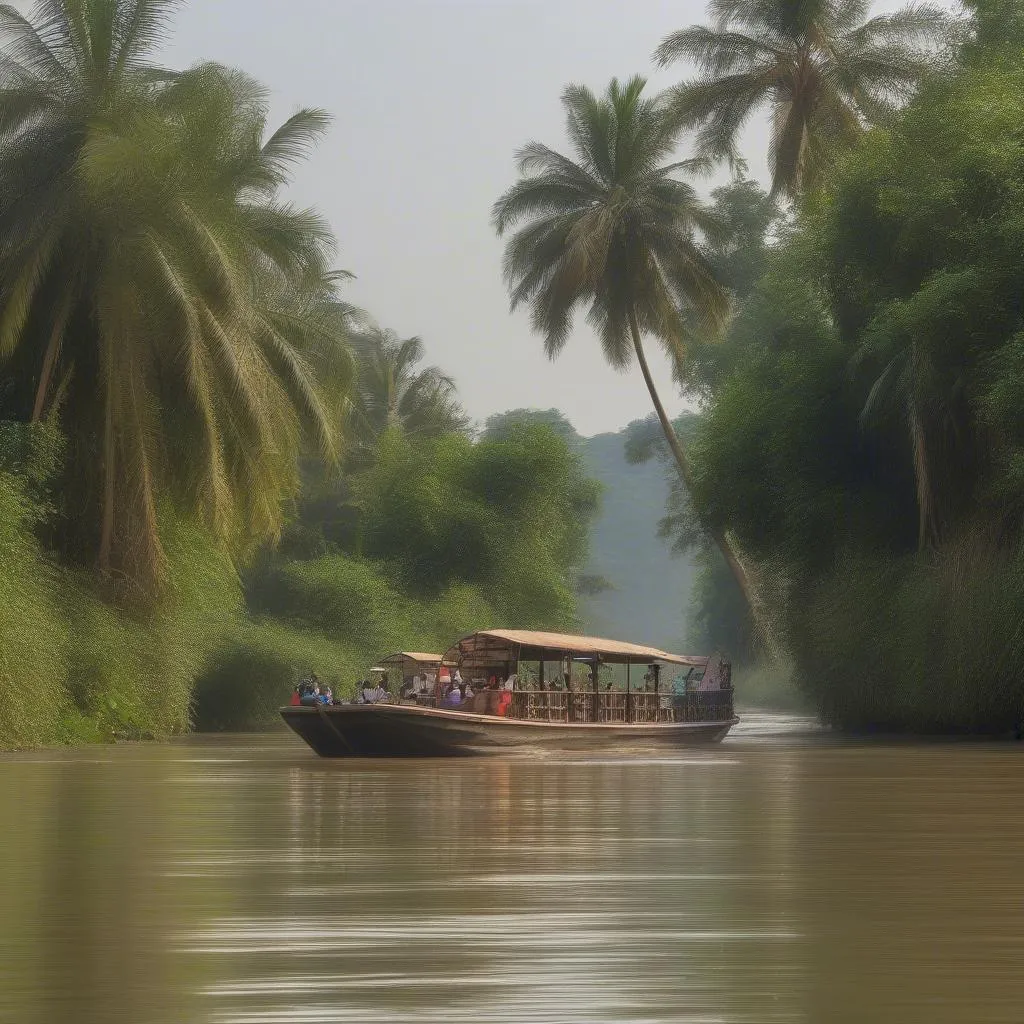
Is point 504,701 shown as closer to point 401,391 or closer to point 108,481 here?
point 108,481

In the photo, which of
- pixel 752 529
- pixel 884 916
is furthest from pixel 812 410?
pixel 884 916

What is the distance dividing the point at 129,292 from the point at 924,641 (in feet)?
51.6

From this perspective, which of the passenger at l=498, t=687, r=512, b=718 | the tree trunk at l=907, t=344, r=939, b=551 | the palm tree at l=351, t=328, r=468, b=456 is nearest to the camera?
the passenger at l=498, t=687, r=512, b=718

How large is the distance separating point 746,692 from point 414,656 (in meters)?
66.6

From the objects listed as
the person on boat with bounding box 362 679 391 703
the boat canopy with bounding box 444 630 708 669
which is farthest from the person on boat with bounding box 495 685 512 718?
the person on boat with bounding box 362 679 391 703

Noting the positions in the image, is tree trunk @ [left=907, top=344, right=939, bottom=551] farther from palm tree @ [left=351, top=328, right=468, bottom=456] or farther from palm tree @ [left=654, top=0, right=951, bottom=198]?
palm tree @ [left=351, top=328, right=468, bottom=456]

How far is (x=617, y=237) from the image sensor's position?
52969 mm

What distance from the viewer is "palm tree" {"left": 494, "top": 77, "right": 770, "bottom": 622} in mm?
52594

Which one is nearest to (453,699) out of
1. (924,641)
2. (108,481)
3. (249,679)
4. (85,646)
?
(85,646)

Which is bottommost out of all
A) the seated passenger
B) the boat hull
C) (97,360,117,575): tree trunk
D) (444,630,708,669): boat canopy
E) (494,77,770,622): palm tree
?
the boat hull

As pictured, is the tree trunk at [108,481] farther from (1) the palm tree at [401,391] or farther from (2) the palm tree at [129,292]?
(1) the palm tree at [401,391]

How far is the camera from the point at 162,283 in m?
32.6

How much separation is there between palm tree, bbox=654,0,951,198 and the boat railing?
15151 millimetres

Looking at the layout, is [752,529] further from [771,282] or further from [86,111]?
[86,111]
